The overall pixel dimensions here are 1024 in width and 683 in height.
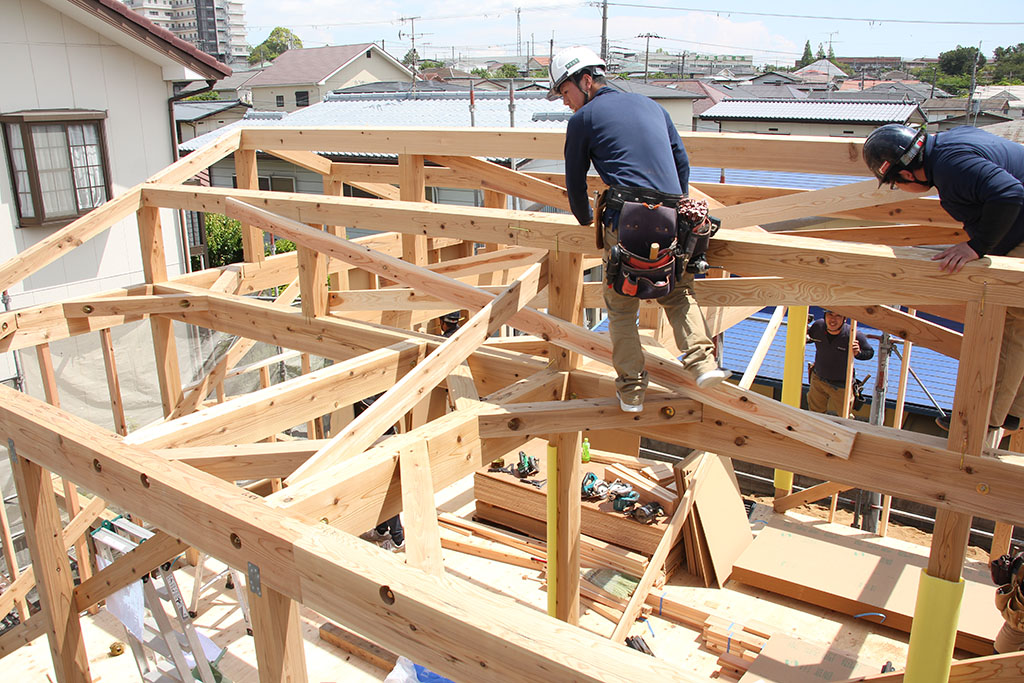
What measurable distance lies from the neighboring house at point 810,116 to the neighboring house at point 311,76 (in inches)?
822

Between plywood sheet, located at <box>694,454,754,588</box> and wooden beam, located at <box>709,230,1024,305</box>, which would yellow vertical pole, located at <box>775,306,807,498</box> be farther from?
wooden beam, located at <box>709,230,1024,305</box>

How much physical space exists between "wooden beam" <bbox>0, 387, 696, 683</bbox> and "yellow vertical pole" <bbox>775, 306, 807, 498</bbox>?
635 cm

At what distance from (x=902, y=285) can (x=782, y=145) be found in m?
2.38

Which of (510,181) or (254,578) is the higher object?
(510,181)

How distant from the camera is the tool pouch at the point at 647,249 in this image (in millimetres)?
3432

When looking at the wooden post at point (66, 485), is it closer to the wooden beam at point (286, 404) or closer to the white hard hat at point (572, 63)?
the wooden beam at point (286, 404)

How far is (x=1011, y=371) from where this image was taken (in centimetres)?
341

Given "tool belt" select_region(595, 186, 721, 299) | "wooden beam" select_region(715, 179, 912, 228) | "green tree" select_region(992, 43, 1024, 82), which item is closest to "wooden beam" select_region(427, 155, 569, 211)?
"wooden beam" select_region(715, 179, 912, 228)

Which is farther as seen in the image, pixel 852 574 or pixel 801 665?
pixel 852 574

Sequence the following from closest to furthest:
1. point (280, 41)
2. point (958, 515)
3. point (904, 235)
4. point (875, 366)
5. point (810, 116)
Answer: point (958, 515)
point (904, 235)
point (875, 366)
point (810, 116)
point (280, 41)

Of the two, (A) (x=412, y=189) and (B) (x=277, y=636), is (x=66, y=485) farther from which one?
(B) (x=277, y=636)

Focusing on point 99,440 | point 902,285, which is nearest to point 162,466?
point 99,440

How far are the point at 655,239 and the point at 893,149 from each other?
1036mm

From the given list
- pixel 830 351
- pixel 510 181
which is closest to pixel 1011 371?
pixel 510 181
